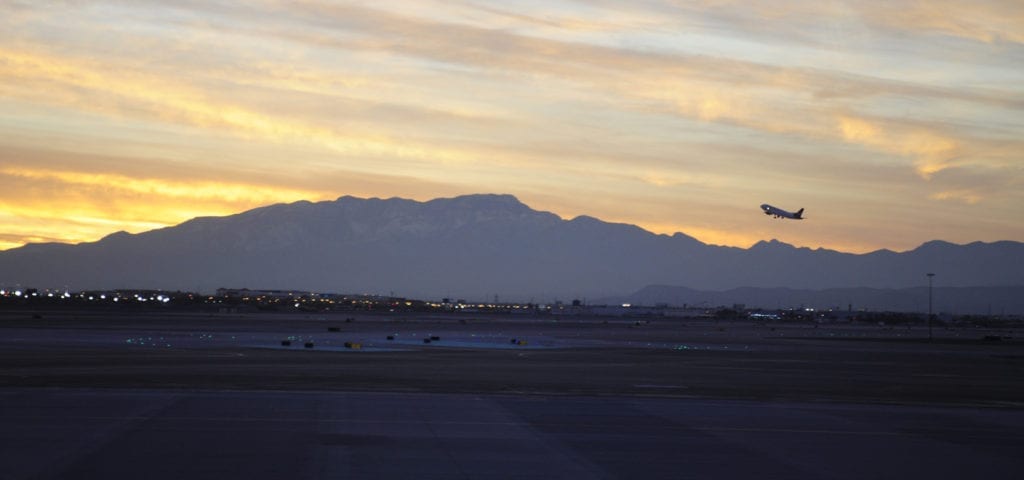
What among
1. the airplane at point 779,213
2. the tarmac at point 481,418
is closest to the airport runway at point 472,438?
the tarmac at point 481,418

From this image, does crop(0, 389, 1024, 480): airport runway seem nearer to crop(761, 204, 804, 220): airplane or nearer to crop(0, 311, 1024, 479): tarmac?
crop(0, 311, 1024, 479): tarmac

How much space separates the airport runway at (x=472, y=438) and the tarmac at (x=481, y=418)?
0.21 feet

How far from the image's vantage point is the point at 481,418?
82.7 feet

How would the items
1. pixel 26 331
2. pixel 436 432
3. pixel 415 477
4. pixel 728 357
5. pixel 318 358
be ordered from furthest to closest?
pixel 26 331, pixel 728 357, pixel 318 358, pixel 436 432, pixel 415 477

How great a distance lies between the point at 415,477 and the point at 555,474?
2367 millimetres

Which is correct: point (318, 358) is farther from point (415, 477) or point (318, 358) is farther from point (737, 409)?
point (415, 477)

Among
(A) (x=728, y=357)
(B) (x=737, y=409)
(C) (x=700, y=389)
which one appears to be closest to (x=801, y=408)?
(B) (x=737, y=409)

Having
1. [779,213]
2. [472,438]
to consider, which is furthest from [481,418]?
[779,213]

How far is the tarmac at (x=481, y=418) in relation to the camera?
62.5 ft

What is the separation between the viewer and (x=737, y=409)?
28922mm

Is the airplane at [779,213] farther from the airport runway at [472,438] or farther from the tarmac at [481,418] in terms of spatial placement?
the airport runway at [472,438]

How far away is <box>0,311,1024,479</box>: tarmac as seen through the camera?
1906 cm

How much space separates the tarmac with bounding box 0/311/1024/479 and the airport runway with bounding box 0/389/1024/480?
6cm

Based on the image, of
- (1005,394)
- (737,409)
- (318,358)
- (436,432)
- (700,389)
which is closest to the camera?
(436,432)
